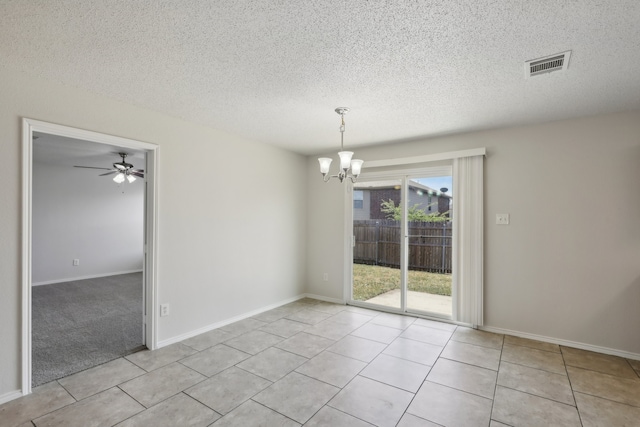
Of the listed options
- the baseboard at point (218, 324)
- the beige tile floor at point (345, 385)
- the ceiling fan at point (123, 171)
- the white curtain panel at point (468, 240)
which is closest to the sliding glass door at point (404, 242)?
the white curtain panel at point (468, 240)

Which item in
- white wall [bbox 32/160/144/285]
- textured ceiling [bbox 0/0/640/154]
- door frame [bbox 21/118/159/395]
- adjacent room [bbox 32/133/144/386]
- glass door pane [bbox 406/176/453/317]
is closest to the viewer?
textured ceiling [bbox 0/0/640/154]

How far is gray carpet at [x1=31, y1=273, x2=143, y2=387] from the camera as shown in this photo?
9.37ft

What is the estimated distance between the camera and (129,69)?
229cm

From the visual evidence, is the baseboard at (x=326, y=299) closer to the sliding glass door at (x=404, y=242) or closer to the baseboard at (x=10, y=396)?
the sliding glass door at (x=404, y=242)

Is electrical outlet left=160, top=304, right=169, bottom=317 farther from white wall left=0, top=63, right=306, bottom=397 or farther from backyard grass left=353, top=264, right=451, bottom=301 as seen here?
backyard grass left=353, top=264, right=451, bottom=301

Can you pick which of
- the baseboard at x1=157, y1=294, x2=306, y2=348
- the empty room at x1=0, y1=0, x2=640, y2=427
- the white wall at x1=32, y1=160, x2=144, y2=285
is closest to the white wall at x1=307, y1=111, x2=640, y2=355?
the empty room at x1=0, y1=0, x2=640, y2=427

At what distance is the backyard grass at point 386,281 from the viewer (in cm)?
421

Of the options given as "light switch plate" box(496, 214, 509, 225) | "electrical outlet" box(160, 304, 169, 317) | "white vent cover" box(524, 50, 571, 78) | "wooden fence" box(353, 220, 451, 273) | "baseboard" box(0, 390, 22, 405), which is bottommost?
"baseboard" box(0, 390, 22, 405)

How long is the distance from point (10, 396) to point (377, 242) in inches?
161

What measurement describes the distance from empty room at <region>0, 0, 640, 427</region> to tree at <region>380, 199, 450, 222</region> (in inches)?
1.2

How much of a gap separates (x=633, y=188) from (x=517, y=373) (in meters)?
2.17

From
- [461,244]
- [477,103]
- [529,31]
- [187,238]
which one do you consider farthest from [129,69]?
[461,244]

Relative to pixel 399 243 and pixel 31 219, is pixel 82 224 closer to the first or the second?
pixel 31 219

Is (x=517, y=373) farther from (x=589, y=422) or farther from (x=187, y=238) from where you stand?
(x=187, y=238)
